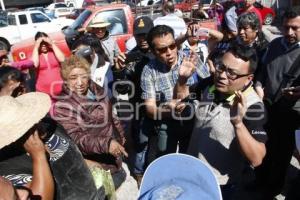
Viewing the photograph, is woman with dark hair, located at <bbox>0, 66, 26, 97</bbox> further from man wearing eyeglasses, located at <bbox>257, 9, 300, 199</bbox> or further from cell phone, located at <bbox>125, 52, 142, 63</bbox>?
man wearing eyeglasses, located at <bbox>257, 9, 300, 199</bbox>

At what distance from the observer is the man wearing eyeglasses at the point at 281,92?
2982mm

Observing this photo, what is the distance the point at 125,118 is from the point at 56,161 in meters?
3.46

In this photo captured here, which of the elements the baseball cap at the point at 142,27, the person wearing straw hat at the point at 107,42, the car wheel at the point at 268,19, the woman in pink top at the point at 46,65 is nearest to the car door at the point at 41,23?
the person wearing straw hat at the point at 107,42

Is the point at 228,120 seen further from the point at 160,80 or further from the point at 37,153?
the point at 37,153

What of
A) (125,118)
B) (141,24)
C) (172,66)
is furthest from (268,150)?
(125,118)

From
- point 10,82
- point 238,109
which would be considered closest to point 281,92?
point 238,109

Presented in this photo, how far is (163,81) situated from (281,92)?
1.06 metres

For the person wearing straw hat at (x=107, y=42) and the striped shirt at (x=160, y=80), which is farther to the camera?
the person wearing straw hat at (x=107, y=42)

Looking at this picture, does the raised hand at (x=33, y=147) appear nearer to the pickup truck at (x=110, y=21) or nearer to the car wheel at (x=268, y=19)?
the pickup truck at (x=110, y=21)

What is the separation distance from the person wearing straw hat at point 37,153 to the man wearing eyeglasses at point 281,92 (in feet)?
6.07

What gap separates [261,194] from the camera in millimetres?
3555

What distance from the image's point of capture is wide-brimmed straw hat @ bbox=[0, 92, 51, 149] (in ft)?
5.09

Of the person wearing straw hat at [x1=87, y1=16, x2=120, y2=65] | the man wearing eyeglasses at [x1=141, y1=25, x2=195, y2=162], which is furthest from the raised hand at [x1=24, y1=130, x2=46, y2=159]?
the person wearing straw hat at [x1=87, y1=16, x2=120, y2=65]

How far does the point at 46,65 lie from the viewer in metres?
4.34
